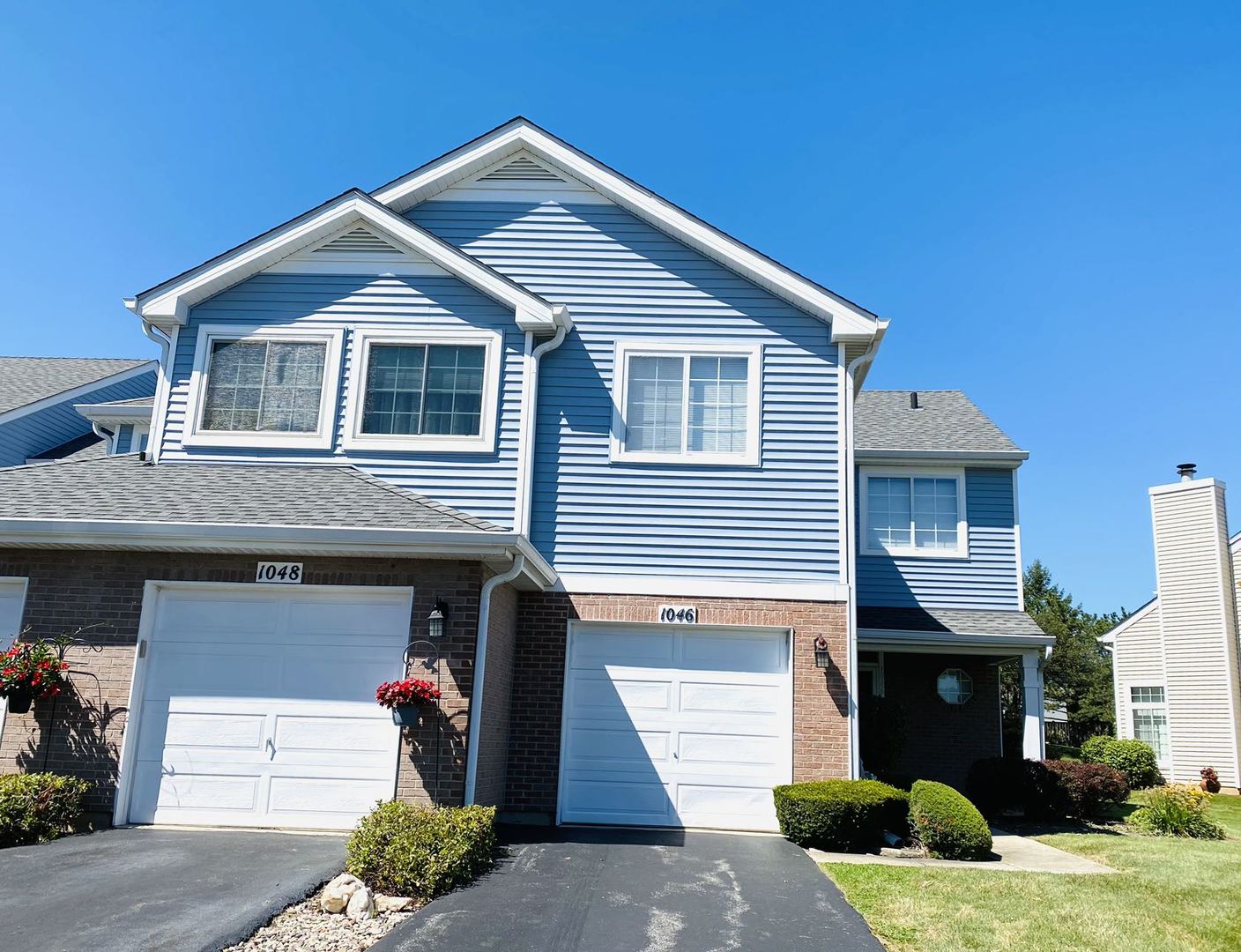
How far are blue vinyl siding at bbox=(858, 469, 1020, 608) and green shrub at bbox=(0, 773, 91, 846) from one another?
11788 millimetres

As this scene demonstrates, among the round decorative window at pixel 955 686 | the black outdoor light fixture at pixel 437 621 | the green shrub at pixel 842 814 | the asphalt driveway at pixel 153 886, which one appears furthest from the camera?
the round decorative window at pixel 955 686

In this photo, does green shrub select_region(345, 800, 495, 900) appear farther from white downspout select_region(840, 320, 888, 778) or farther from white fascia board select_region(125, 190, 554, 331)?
white fascia board select_region(125, 190, 554, 331)

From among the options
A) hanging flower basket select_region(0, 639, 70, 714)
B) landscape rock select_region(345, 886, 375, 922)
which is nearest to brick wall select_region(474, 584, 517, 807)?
landscape rock select_region(345, 886, 375, 922)

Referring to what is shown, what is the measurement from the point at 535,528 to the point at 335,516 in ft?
Result: 9.37

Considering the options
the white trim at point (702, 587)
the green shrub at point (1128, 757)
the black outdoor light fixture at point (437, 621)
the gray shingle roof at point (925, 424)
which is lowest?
the green shrub at point (1128, 757)

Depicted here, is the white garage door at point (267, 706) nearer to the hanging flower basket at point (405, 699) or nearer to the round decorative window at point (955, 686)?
the hanging flower basket at point (405, 699)

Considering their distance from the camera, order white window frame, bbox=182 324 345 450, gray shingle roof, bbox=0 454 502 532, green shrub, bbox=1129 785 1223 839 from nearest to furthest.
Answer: gray shingle roof, bbox=0 454 502 532 < white window frame, bbox=182 324 345 450 < green shrub, bbox=1129 785 1223 839

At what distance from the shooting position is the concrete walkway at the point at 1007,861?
9.88 m

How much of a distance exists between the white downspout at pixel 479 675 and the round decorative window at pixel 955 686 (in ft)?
32.6

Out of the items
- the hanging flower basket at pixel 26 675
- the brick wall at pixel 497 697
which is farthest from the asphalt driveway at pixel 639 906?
the hanging flower basket at pixel 26 675

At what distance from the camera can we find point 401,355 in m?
12.4

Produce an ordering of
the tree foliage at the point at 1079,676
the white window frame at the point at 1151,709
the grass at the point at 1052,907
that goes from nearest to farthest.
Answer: the grass at the point at 1052,907
the white window frame at the point at 1151,709
the tree foliage at the point at 1079,676

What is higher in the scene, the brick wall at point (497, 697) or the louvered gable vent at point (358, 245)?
the louvered gable vent at point (358, 245)

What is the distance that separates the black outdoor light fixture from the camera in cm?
970
